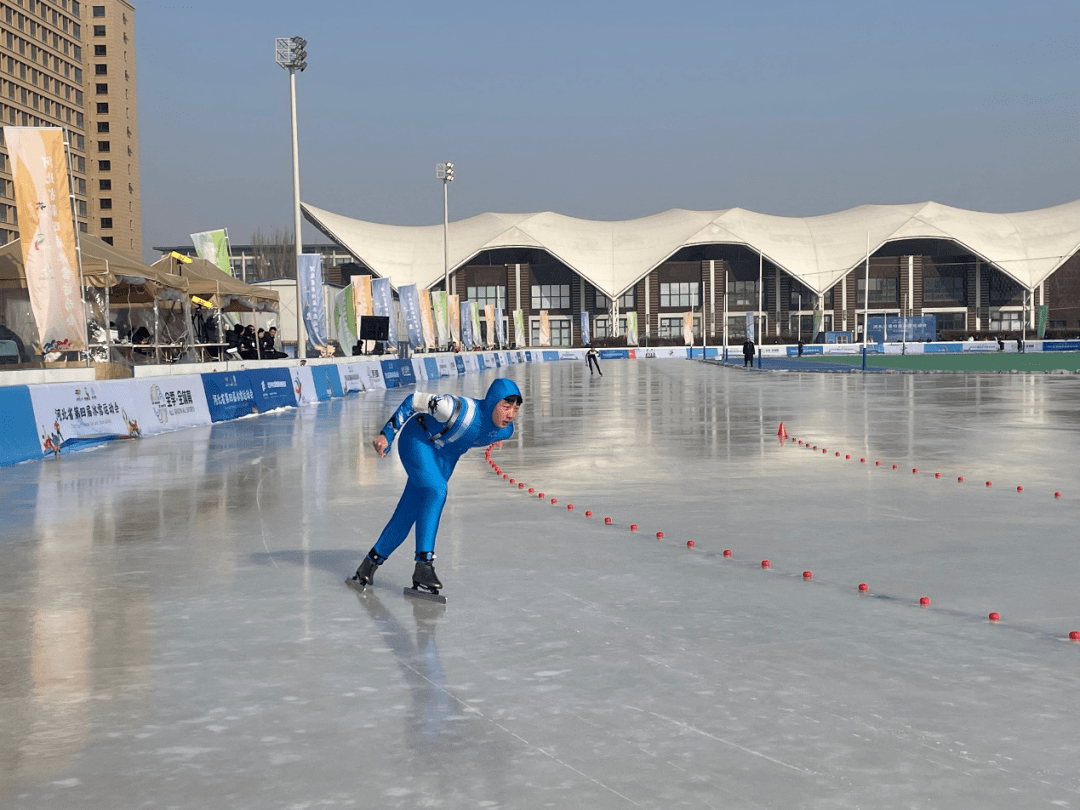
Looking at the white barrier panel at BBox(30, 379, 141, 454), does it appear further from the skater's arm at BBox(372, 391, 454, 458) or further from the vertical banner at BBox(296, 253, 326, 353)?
the vertical banner at BBox(296, 253, 326, 353)

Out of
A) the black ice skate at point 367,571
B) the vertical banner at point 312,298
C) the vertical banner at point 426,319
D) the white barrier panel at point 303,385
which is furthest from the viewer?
the vertical banner at point 426,319

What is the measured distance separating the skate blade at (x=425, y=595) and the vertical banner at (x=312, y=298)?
3132cm

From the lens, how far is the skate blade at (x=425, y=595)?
24.4 feet

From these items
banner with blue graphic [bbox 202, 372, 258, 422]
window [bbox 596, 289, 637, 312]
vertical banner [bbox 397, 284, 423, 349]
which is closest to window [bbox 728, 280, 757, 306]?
window [bbox 596, 289, 637, 312]

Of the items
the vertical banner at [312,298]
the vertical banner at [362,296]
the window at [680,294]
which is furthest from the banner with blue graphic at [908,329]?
the vertical banner at [312,298]

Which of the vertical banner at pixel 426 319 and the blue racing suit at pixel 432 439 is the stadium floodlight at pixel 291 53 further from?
the blue racing suit at pixel 432 439

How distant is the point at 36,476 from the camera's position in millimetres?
14680

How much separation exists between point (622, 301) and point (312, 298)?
94192 millimetres

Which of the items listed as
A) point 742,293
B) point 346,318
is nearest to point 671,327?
point 742,293

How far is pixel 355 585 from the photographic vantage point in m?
7.97

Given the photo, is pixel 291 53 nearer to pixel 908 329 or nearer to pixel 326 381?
pixel 326 381

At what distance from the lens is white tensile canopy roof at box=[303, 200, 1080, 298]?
12875cm

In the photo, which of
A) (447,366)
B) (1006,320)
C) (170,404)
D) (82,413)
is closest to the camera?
(82,413)

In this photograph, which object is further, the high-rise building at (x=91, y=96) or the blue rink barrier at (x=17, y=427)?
the high-rise building at (x=91, y=96)
